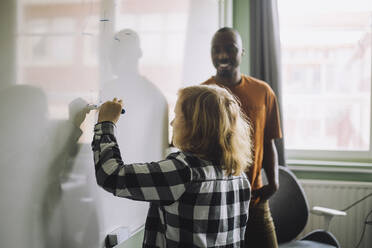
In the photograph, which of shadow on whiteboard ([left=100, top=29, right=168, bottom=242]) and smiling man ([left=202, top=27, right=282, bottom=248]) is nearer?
shadow on whiteboard ([left=100, top=29, right=168, bottom=242])

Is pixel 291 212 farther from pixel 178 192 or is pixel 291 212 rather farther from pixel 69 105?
pixel 69 105

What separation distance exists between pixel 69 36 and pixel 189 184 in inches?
19.0

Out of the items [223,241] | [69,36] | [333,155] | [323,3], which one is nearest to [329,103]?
[333,155]

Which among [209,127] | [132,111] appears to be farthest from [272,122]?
[209,127]

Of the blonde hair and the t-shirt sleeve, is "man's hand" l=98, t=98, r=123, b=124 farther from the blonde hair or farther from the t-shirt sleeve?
the t-shirt sleeve

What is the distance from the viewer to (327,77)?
3.22m

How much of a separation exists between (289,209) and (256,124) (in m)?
0.90

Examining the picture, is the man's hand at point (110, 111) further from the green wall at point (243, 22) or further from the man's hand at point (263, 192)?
the green wall at point (243, 22)

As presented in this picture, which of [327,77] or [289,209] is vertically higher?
[327,77]

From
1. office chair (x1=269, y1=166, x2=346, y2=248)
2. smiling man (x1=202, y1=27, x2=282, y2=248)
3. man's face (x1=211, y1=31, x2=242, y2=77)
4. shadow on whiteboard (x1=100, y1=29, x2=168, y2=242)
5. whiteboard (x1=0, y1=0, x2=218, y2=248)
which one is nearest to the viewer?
whiteboard (x1=0, y1=0, x2=218, y2=248)

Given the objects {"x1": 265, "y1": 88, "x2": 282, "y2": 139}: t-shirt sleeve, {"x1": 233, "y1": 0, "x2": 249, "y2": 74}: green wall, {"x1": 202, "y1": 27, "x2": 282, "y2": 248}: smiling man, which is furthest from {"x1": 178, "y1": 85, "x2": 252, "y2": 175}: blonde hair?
{"x1": 233, "y1": 0, "x2": 249, "y2": 74}: green wall

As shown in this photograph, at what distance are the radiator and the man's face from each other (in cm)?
139

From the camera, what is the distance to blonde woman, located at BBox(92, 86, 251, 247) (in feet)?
3.29

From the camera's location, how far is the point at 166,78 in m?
1.77
